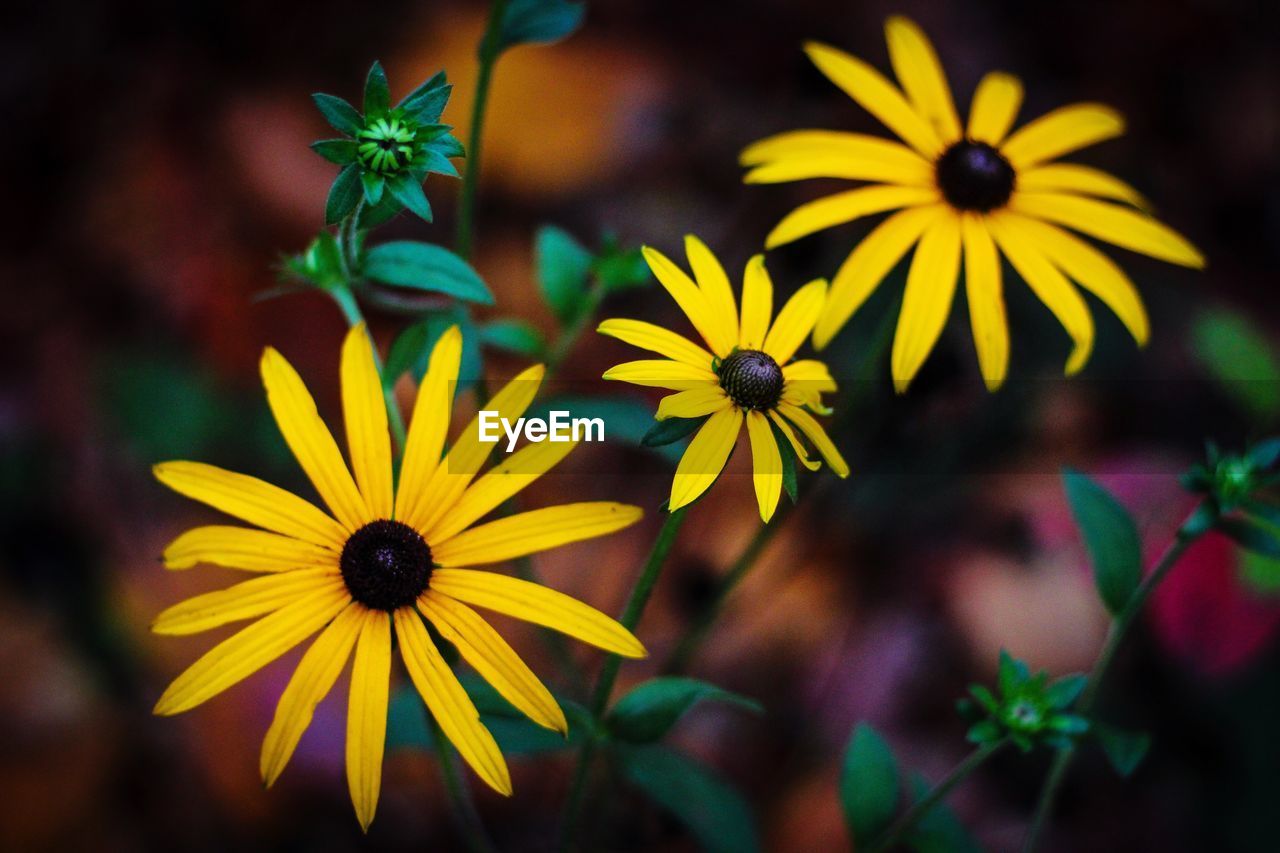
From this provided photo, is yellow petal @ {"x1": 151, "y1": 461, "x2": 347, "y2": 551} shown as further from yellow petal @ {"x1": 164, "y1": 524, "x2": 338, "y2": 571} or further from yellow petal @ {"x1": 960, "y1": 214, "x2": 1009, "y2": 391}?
yellow petal @ {"x1": 960, "y1": 214, "x2": 1009, "y2": 391}

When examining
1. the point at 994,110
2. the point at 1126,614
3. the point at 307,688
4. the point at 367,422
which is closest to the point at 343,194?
the point at 367,422

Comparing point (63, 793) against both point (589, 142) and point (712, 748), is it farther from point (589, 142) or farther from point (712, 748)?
point (589, 142)

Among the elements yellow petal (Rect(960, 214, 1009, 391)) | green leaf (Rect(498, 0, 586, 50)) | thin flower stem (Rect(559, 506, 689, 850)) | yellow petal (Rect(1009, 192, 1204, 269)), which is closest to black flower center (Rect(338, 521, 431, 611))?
thin flower stem (Rect(559, 506, 689, 850))

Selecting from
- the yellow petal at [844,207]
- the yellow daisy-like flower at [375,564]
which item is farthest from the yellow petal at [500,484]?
the yellow petal at [844,207]

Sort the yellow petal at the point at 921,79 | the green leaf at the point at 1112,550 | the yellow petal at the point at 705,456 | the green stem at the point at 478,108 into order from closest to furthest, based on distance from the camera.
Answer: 1. the yellow petal at the point at 705,456
2. the green leaf at the point at 1112,550
3. the green stem at the point at 478,108
4. the yellow petal at the point at 921,79

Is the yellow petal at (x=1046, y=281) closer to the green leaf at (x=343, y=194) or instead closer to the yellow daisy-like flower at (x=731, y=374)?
the yellow daisy-like flower at (x=731, y=374)

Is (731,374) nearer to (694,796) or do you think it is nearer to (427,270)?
(427,270)
